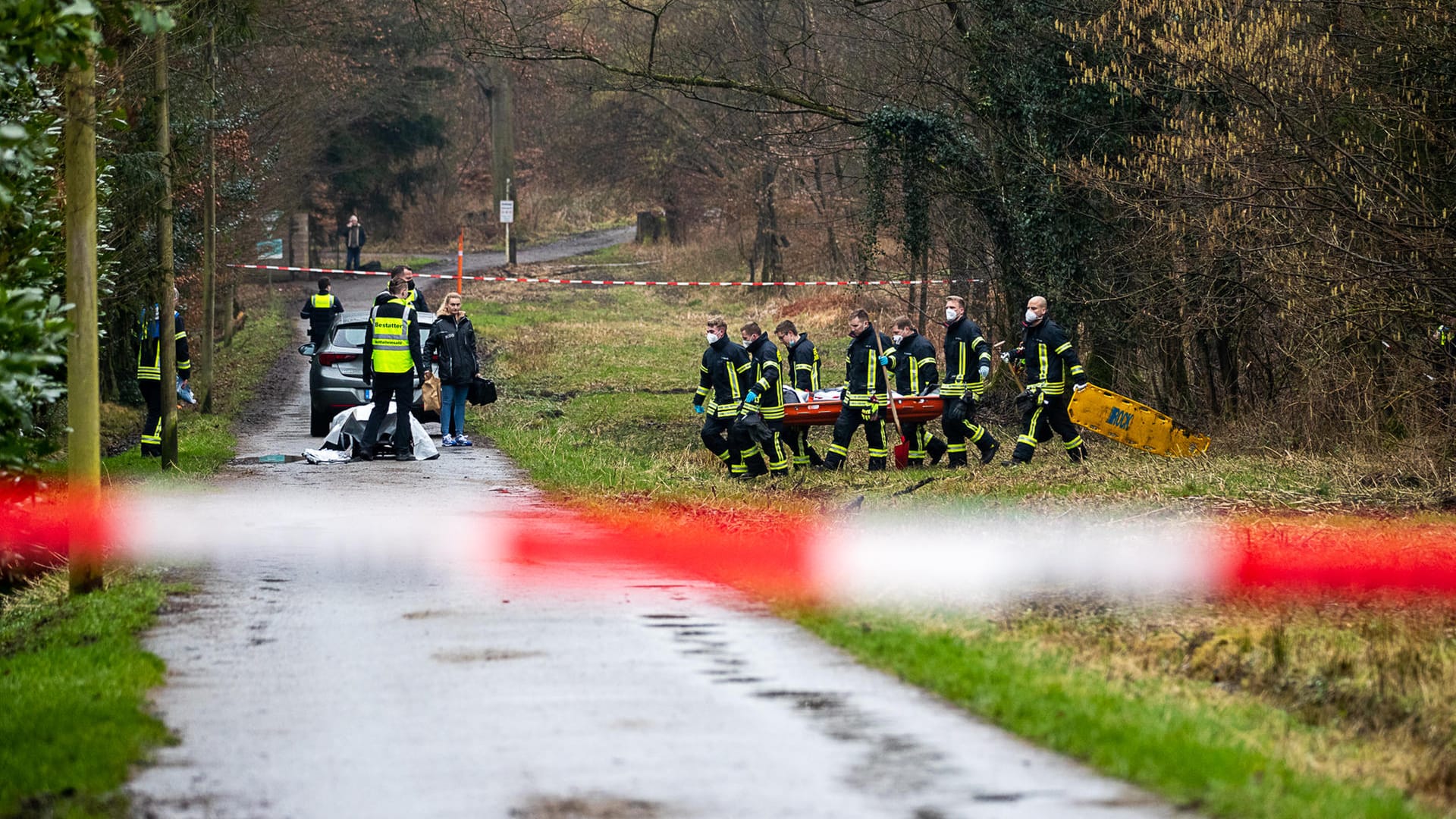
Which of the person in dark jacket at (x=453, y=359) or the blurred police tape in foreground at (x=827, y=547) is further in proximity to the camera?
the person in dark jacket at (x=453, y=359)

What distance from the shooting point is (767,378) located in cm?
1623

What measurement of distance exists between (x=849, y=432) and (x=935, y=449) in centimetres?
145

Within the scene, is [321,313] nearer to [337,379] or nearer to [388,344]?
[337,379]

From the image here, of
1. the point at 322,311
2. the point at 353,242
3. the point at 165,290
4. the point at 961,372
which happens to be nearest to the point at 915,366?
the point at 961,372

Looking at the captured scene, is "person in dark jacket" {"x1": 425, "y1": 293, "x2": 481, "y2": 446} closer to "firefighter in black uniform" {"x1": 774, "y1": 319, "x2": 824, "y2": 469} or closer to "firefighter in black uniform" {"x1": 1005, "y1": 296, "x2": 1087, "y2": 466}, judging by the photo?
"firefighter in black uniform" {"x1": 774, "y1": 319, "x2": 824, "y2": 469}

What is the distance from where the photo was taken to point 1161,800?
5594 millimetres

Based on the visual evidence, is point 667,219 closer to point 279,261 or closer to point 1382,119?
point 279,261

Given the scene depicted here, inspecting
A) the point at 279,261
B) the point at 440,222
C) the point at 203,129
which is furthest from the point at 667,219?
the point at 203,129

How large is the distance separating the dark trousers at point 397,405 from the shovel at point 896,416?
15.7ft

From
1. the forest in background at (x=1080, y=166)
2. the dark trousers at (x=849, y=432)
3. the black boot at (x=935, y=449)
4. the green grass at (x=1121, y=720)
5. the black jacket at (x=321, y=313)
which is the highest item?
the forest in background at (x=1080, y=166)

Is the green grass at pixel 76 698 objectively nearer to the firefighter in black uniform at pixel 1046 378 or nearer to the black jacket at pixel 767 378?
the black jacket at pixel 767 378

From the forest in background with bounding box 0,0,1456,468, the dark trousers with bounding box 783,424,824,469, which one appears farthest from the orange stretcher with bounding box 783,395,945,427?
the forest in background with bounding box 0,0,1456,468

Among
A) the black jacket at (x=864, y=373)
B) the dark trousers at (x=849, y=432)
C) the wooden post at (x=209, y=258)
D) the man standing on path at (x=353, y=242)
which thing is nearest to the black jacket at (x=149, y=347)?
the wooden post at (x=209, y=258)

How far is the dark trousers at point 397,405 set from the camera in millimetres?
17078
